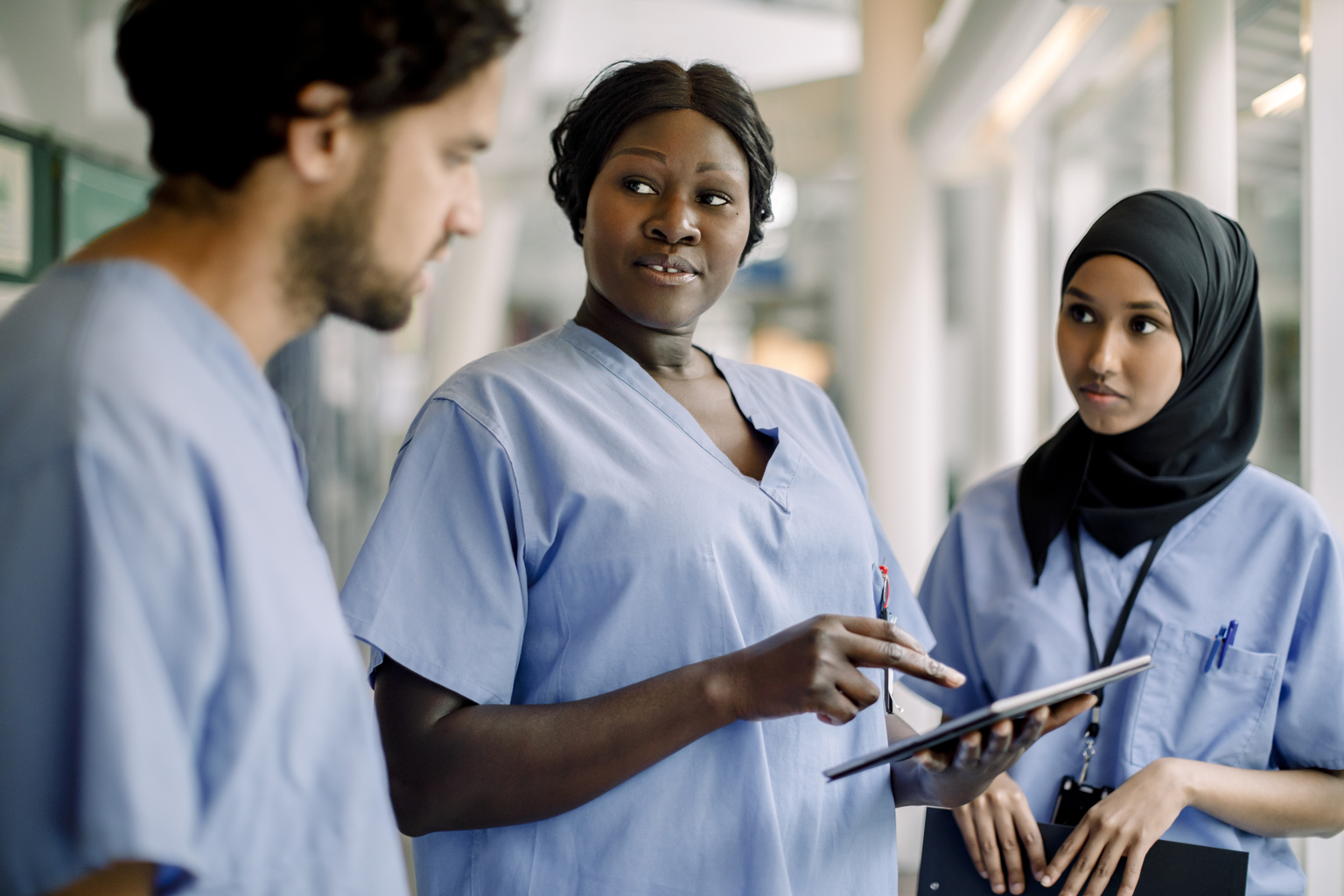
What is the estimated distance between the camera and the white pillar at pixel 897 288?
12.5 feet

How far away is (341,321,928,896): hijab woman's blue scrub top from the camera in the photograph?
3.69 ft

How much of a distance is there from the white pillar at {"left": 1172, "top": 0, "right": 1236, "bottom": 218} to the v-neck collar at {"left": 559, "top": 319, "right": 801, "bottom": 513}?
3.78ft

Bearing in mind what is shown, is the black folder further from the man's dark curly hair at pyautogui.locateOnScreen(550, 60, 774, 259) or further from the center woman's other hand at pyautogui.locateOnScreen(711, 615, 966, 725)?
the man's dark curly hair at pyautogui.locateOnScreen(550, 60, 774, 259)

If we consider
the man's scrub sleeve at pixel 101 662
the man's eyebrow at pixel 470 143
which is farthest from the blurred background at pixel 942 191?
the man's scrub sleeve at pixel 101 662

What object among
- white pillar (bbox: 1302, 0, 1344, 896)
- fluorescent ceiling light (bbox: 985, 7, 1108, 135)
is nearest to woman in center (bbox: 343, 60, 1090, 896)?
white pillar (bbox: 1302, 0, 1344, 896)

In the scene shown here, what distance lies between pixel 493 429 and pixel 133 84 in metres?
0.52

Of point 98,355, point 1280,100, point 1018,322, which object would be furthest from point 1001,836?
point 1018,322

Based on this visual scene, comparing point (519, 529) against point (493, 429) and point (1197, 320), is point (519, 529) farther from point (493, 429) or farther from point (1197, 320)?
point (1197, 320)

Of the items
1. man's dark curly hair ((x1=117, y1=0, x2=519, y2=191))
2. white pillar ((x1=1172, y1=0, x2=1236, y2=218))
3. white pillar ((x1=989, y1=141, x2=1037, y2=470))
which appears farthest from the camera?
white pillar ((x1=989, y1=141, x2=1037, y2=470))

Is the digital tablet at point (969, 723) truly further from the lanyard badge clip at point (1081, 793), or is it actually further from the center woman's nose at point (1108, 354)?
the center woman's nose at point (1108, 354)

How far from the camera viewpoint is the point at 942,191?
189 inches

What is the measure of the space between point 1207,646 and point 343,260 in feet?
4.51

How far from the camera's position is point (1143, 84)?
321 centimetres

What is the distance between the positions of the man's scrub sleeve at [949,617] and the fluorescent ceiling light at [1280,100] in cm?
118
